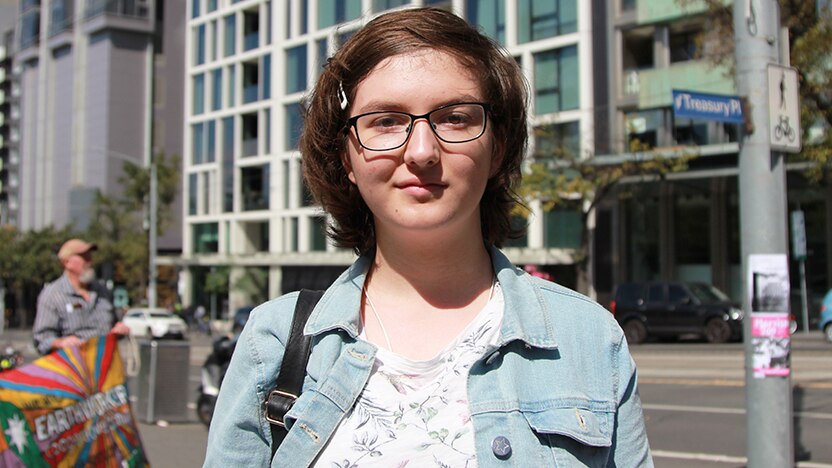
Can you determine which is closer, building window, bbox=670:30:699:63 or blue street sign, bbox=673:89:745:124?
blue street sign, bbox=673:89:745:124

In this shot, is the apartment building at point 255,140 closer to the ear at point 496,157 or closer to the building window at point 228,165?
the building window at point 228,165

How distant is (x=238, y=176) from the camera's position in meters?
49.8

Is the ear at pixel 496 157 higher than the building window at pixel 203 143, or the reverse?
the building window at pixel 203 143

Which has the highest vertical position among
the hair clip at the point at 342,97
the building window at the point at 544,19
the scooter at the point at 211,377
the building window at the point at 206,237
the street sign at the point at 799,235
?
the building window at the point at 544,19

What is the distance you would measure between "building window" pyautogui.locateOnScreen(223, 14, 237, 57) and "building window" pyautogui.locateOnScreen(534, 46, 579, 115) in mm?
22351

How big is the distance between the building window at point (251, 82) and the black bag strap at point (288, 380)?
4845 centimetres

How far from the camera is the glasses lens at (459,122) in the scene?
5.83 ft

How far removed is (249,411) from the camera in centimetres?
176

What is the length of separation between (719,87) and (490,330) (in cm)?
2942

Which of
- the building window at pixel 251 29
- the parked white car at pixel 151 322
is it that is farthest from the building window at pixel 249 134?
the parked white car at pixel 151 322

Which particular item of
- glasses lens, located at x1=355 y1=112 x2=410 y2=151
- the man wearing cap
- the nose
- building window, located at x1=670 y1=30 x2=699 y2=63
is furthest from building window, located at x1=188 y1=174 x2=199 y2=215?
the nose

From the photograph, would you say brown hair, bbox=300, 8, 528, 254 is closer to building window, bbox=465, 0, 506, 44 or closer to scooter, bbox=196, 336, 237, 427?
scooter, bbox=196, 336, 237, 427

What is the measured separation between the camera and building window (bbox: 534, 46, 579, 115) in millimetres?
33750

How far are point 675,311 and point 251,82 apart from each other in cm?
3208
